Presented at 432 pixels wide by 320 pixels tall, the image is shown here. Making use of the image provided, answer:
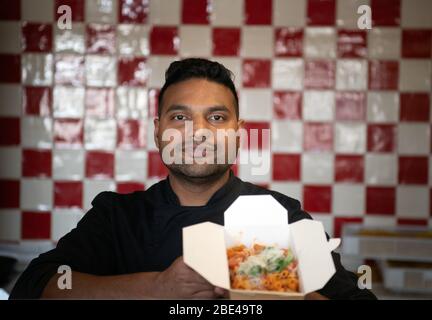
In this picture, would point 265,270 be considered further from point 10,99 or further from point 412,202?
point 10,99

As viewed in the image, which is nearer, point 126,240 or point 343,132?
point 126,240

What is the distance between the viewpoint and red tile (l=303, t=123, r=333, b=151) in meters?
2.21

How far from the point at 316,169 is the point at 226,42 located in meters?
0.66

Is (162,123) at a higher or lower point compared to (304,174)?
higher

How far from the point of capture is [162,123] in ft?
4.68

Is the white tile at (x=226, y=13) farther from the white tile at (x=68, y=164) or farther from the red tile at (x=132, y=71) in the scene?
the white tile at (x=68, y=164)

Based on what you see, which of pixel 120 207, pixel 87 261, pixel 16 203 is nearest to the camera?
pixel 87 261

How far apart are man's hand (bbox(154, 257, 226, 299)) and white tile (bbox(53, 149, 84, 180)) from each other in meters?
1.13

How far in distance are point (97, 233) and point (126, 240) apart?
0.08 meters

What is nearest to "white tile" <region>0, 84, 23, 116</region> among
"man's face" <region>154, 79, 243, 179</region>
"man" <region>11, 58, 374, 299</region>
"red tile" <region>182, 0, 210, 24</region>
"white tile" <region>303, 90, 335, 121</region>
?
"red tile" <region>182, 0, 210, 24</region>

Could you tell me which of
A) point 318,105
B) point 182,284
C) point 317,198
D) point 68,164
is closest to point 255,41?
point 318,105
